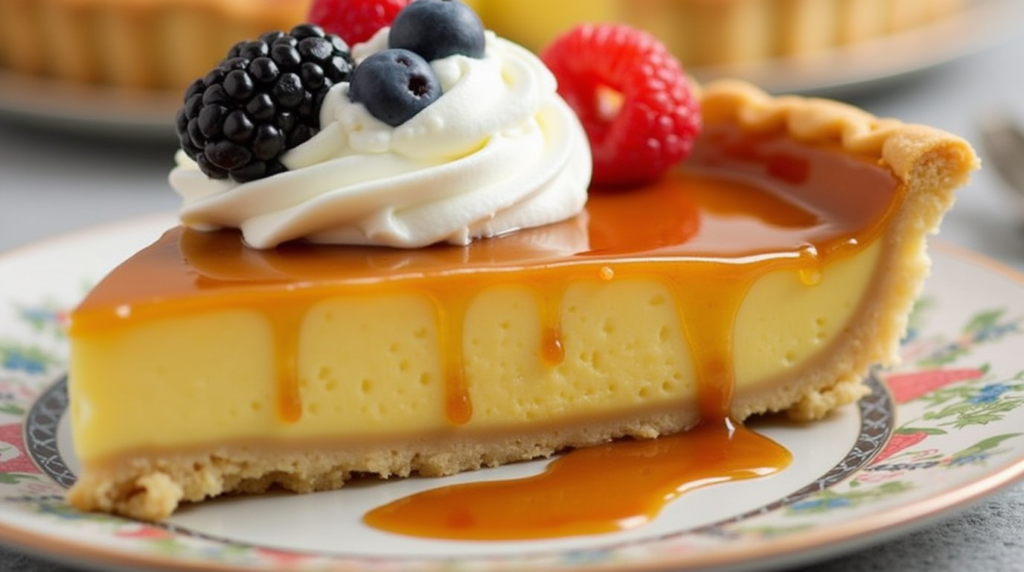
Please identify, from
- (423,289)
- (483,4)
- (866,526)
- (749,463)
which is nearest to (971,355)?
(749,463)

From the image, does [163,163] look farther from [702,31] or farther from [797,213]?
[797,213]

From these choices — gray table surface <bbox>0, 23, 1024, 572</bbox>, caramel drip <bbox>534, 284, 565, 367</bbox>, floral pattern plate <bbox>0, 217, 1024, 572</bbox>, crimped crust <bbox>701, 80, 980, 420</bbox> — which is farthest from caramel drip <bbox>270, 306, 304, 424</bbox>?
gray table surface <bbox>0, 23, 1024, 572</bbox>

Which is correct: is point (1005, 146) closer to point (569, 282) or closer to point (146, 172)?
point (569, 282)

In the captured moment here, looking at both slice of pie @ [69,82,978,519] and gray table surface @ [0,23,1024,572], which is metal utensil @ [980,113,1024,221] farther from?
slice of pie @ [69,82,978,519]

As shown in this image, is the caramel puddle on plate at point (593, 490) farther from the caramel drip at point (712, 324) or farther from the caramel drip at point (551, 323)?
the caramel drip at point (551, 323)

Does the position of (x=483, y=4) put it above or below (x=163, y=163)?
above

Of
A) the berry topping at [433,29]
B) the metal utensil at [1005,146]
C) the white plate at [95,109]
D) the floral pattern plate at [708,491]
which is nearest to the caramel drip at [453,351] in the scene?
the floral pattern plate at [708,491]

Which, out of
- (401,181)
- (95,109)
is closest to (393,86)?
(401,181)
